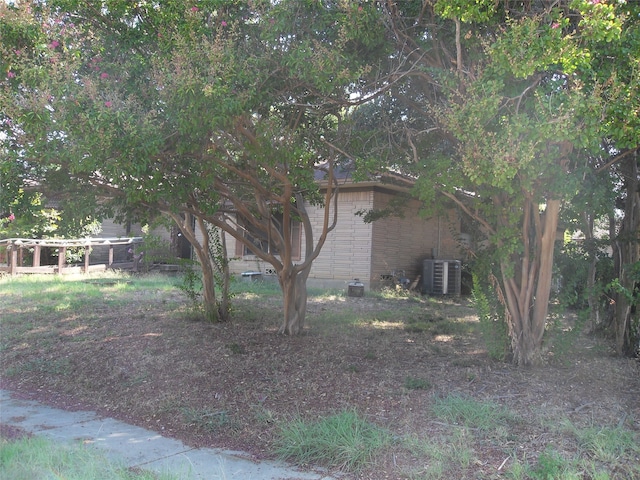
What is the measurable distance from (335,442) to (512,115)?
3.42m

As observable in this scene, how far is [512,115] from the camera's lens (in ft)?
18.5

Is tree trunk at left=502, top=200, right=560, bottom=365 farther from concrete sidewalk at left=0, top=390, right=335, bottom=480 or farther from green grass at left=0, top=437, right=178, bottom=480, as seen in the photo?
green grass at left=0, top=437, right=178, bottom=480

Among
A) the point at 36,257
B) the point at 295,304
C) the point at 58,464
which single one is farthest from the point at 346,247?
the point at 58,464

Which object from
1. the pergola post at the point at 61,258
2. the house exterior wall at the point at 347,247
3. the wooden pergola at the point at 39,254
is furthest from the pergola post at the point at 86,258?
the house exterior wall at the point at 347,247

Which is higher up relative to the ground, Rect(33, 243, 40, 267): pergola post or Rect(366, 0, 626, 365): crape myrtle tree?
Rect(366, 0, 626, 365): crape myrtle tree

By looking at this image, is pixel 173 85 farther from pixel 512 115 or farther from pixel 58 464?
pixel 58 464

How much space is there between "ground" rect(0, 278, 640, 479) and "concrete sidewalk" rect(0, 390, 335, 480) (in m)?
0.21

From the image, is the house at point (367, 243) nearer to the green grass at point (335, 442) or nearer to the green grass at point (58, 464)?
the green grass at point (335, 442)

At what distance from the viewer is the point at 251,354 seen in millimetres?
8164

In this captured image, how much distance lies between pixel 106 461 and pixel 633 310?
712 centimetres

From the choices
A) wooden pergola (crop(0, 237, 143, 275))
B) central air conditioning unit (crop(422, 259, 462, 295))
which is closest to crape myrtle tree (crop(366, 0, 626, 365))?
central air conditioning unit (crop(422, 259, 462, 295))

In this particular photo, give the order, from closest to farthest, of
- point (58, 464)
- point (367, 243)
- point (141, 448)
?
1. point (58, 464)
2. point (141, 448)
3. point (367, 243)

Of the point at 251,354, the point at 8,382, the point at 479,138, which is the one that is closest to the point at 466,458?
the point at 479,138

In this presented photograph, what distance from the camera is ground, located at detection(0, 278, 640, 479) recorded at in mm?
5539
